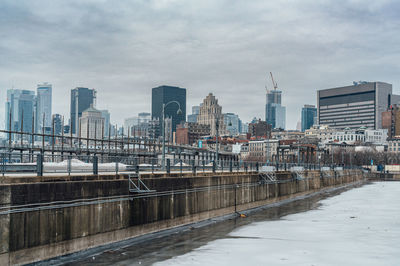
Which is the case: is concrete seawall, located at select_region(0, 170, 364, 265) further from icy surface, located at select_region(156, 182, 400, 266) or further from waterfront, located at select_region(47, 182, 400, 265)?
icy surface, located at select_region(156, 182, 400, 266)

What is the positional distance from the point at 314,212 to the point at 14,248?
3214 centimetres

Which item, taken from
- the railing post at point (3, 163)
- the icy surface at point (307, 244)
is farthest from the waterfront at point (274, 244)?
the railing post at point (3, 163)

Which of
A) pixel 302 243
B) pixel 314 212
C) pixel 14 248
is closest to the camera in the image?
pixel 14 248

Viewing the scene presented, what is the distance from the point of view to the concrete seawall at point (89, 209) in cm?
1858

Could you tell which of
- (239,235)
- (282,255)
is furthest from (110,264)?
(239,235)

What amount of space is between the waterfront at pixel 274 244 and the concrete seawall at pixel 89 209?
1.09 metres

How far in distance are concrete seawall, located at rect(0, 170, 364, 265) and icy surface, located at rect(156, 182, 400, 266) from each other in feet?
11.5

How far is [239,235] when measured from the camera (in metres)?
29.7

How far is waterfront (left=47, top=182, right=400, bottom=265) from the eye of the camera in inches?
875

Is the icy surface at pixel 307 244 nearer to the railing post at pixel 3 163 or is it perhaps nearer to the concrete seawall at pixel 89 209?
the concrete seawall at pixel 89 209

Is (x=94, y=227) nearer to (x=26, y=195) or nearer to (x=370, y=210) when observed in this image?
(x=26, y=195)

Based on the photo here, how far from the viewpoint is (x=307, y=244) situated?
26766 mm

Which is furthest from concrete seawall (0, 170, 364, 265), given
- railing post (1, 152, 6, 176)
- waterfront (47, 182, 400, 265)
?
waterfront (47, 182, 400, 265)

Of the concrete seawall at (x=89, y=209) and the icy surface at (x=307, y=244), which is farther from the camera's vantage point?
the icy surface at (x=307, y=244)
